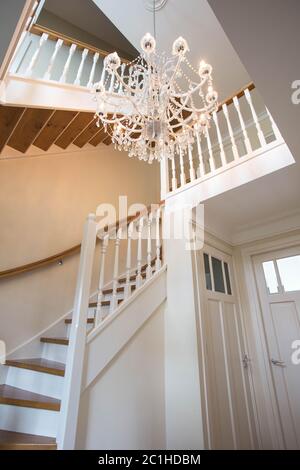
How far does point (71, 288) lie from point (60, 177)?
1.30 meters

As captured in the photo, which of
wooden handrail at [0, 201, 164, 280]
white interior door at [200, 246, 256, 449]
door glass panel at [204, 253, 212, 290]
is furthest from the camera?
door glass panel at [204, 253, 212, 290]

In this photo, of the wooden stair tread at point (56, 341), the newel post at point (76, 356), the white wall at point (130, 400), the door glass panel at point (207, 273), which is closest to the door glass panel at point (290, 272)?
the door glass panel at point (207, 273)

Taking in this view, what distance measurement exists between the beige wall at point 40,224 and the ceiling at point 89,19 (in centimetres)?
236

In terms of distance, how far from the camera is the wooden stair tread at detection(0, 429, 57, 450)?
1121 mm

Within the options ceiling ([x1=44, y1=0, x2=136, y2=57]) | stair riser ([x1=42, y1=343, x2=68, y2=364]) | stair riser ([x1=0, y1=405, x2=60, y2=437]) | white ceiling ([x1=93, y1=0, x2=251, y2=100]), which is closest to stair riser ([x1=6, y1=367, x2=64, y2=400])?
stair riser ([x1=0, y1=405, x2=60, y2=437])

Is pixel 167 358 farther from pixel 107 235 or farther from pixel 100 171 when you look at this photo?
pixel 100 171

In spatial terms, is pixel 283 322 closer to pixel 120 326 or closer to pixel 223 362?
pixel 223 362

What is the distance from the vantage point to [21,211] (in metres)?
2.33

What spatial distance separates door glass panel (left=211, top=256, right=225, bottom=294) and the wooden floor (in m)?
2.02

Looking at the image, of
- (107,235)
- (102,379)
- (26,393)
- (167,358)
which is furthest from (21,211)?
(167,358)

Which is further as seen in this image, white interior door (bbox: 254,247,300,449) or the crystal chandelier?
white interior door (bbox: 254,247,300,449)

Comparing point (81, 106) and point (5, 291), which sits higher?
point (81, 106)

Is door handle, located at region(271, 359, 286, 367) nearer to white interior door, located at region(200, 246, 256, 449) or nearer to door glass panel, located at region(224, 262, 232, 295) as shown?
white interior door, located at region(200, 246, 256, 449)

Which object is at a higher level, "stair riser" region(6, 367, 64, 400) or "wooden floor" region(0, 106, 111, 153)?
"wooden floor" region(0, 106, 111, 153)
